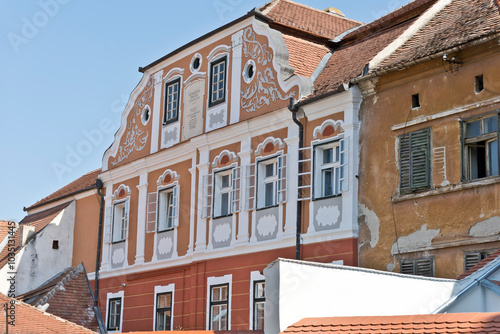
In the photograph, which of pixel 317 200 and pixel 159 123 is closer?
pixel 317 200

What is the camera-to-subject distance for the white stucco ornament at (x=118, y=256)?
27.7m

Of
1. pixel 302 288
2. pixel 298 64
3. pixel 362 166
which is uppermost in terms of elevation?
pixel 298 64

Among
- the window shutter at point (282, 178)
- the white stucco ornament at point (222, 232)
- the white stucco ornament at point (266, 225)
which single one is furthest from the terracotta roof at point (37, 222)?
the window shutter at point (282, 178)

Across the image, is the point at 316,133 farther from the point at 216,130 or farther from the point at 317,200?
the point at 216,130

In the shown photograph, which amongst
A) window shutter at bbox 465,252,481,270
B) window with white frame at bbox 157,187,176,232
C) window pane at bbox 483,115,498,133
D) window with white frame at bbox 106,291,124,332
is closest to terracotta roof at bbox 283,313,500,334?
window shutter at bbox 465,252,481,270

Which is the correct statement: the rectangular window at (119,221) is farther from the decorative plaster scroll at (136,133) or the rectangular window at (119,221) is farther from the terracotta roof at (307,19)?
the terracotta roof at (307,19)

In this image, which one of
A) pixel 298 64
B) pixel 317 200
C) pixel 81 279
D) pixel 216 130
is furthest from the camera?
pixel 81 279

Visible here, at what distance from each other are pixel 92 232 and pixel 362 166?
1266cm

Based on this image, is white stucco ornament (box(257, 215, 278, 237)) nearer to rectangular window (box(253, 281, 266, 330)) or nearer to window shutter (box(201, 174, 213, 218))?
rectangular window (box(253, 281, 266, 330))

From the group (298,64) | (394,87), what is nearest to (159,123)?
(298,64)

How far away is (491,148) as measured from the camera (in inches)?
677

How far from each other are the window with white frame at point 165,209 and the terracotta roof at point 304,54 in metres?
5.73

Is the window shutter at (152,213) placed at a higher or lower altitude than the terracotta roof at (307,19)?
lower

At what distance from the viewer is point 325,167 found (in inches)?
821
